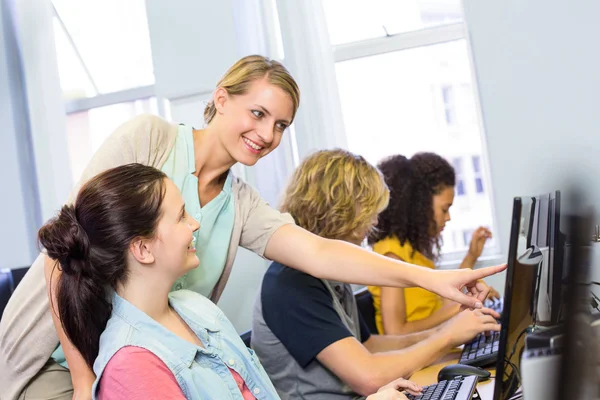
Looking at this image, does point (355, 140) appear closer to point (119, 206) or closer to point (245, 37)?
point (245, 37)

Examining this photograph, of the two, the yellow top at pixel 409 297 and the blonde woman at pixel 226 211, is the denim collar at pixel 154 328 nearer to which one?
the blonde woman at pixel 226 211

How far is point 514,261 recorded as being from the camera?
973 millimetres

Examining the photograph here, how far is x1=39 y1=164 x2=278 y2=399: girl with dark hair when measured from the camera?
4.15ft

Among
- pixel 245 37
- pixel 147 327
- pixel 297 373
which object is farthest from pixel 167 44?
pixel 147 327

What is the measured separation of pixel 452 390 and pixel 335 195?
0.68m

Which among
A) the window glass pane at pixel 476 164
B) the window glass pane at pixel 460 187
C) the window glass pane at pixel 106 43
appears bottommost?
the window glass pane at pixel 460 187

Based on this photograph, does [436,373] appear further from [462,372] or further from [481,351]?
[462,372]

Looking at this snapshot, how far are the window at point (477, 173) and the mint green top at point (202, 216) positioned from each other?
215 centimetres

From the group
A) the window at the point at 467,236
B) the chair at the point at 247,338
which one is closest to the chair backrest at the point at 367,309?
the chair at the point at 247,338

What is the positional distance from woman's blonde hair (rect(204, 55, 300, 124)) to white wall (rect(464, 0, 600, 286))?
183cm

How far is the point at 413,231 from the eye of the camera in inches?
109

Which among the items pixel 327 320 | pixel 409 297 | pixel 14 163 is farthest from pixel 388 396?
pixel 14 163

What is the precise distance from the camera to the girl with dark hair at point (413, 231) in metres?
2.47

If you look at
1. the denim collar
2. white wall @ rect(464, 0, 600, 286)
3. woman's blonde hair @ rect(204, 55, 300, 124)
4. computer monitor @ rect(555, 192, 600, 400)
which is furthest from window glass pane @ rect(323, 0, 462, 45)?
computer monitor @ rect(555, 192, 600, 400)
